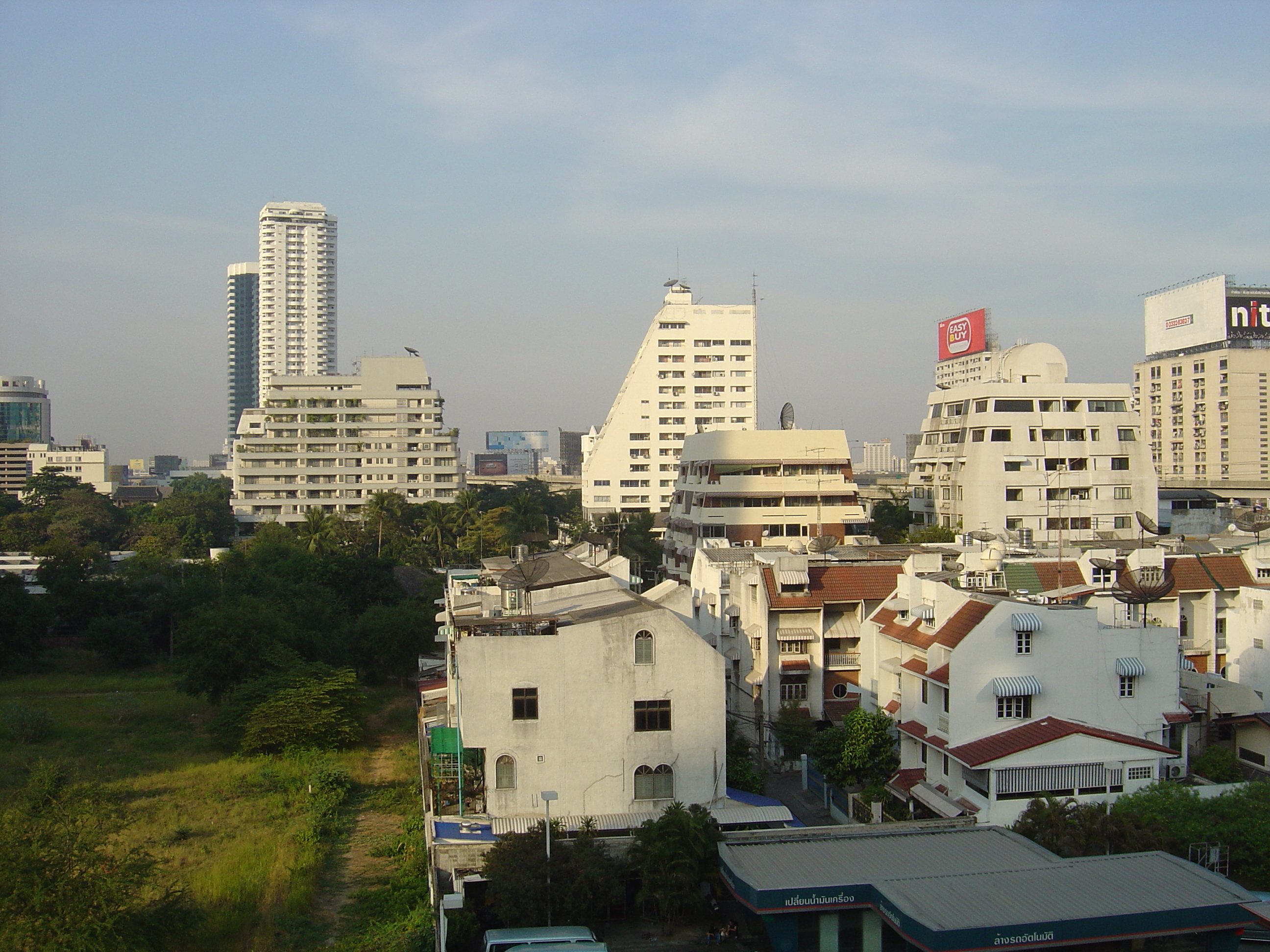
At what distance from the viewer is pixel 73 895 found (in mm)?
14180

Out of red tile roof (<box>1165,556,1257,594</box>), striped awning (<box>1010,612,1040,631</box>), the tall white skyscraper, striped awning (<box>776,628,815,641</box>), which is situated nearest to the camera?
striped awning (<box>1010,612,1040,631</box>)

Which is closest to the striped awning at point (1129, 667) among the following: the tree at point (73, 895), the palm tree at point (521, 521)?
the tree at point (73, 895)

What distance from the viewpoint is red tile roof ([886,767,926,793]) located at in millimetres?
21375

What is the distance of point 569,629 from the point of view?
60.8ft

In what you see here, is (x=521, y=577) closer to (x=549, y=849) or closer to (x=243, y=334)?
(x=549, y=849)

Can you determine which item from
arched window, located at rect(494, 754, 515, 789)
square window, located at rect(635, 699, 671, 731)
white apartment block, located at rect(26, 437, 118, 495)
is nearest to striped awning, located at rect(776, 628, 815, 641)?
square window, located at rect(635, 699, 671, 731)

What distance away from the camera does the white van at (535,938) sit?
15320 mm

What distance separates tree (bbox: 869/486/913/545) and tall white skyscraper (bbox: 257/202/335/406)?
137 m

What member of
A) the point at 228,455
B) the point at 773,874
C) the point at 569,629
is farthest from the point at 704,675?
the point at 228,455

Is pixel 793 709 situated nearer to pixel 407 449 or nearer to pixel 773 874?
pixel 773 874

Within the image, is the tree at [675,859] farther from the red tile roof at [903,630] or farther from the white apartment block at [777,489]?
the white apartment block at [777,489]

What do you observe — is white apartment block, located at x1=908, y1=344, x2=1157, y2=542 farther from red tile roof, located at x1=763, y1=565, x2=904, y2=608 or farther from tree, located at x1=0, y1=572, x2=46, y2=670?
tree, located at x1=0, y1=572, x2=46, y2=670

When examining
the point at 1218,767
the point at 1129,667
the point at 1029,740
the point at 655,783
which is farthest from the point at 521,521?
the point at 1029,740

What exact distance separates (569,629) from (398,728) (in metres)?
16.9
